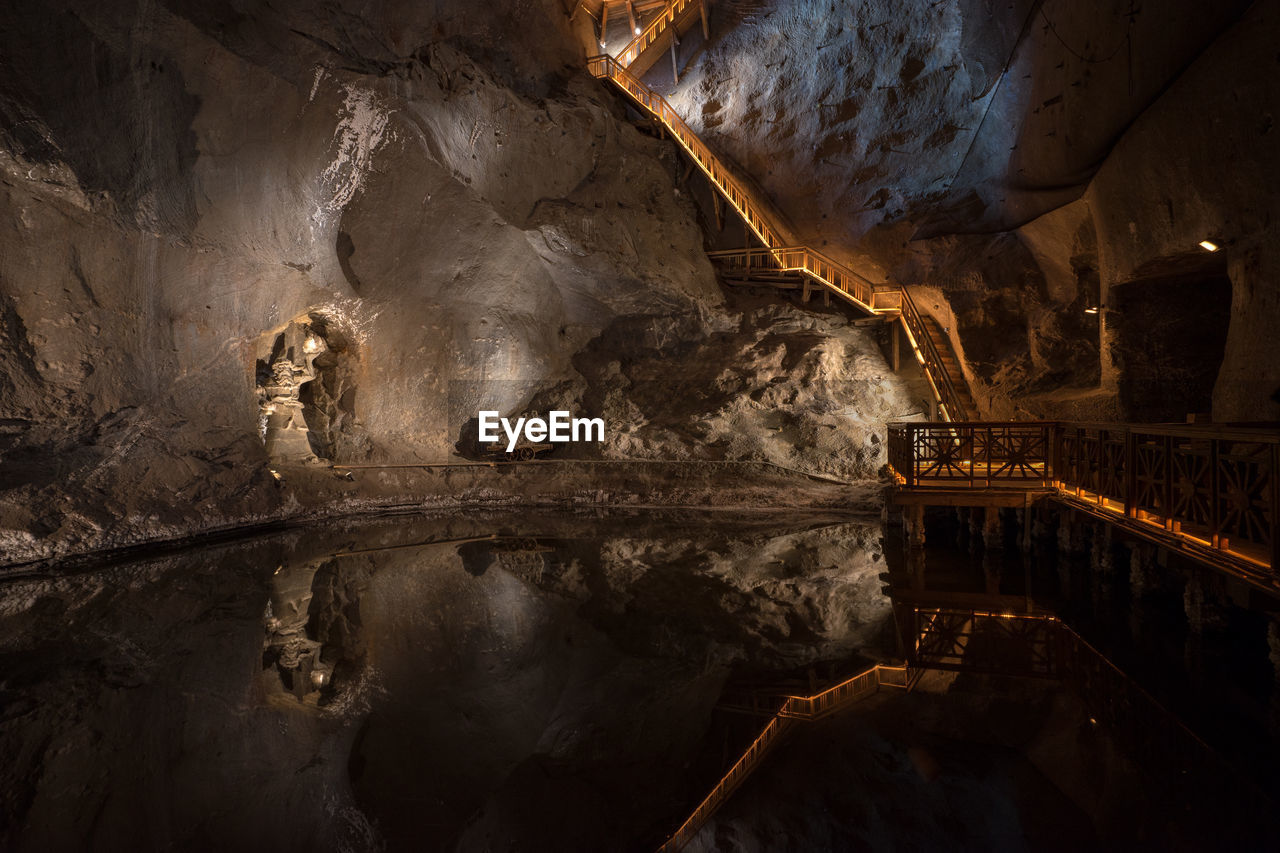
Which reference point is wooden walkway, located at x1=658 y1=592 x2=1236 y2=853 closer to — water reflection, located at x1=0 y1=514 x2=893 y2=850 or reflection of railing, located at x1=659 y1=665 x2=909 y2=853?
reflection of railing, located at x1=659 y1=665 x2=909 y2=853

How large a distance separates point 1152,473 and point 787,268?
9.71 metres

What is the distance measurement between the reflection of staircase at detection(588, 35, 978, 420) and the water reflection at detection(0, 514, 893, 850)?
21.0 feet

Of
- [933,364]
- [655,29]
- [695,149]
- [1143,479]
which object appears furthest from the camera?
[655,29]

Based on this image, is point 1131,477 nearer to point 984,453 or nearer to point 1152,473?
point 1152,473

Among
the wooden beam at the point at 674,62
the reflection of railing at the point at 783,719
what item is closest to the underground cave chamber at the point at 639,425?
the reflection of railing at the point at 783,719

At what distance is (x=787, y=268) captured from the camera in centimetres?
1609

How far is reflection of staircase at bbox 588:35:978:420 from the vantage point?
626 inches

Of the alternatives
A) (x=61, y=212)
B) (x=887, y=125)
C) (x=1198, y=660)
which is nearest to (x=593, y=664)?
(x=1198, y=660)

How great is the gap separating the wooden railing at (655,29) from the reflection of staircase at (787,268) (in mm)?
1930

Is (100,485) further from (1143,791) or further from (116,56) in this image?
(1143,791)

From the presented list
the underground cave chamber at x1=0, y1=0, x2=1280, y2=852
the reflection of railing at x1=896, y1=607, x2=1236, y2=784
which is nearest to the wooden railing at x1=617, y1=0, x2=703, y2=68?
the underground cave chamber at x1=0, y1=0, x2=1280, y2=852

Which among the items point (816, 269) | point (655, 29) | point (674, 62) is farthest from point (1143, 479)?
point (655, 29)

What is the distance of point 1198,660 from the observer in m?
6.23

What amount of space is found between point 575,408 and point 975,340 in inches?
374
